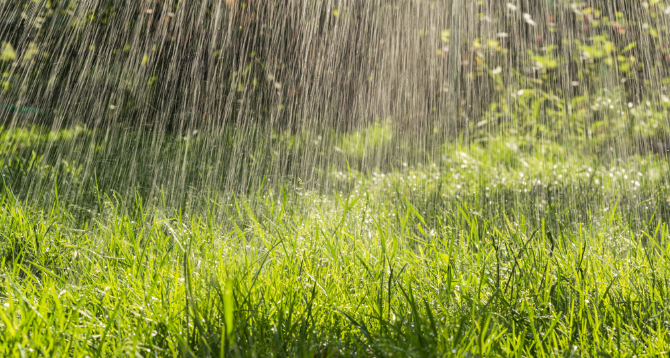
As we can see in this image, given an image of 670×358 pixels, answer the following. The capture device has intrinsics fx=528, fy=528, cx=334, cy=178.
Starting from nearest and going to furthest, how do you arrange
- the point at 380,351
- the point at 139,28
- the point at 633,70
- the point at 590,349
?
the point at 380,351 → the point at 590,349 → the point at 139,28 → the point at 633,70

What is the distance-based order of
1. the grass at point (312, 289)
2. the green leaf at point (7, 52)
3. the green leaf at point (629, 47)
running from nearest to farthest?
the grass at point (312, 289), the green leaf at point (7, 52), the green leaf at point (629, 47)

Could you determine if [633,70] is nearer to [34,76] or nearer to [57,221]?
[57,221]

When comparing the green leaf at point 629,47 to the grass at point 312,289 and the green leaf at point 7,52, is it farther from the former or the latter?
the green leaf at point 7,52

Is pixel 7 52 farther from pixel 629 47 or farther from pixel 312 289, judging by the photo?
pixel 629 47

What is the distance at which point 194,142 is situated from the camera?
3.56 meters

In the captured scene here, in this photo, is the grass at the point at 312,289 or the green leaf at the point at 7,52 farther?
the green leaf at the point at 7,52

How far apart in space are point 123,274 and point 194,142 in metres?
2.06

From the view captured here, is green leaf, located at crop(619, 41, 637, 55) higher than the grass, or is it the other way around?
green leaf, located at crop(619, 41, 637, 55)

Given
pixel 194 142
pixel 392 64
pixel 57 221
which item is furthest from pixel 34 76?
pixel 392 64

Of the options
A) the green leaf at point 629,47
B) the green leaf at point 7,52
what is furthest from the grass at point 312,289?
the green leaf at point 629,47

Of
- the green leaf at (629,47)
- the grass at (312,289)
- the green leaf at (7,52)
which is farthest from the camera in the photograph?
the green leaf at (629,47)

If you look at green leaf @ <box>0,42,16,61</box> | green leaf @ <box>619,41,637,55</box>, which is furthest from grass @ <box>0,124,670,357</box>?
green leaf @ <box>619,41,637,55</box>

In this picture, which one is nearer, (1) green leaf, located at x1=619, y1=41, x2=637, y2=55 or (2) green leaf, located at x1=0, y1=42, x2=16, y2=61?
(2) green leaf, located at x1=0, y1=42, x2=16, y2=61

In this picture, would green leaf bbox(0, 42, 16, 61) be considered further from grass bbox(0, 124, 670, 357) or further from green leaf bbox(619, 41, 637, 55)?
green leaf bbox(619, 41, 637, 55)
